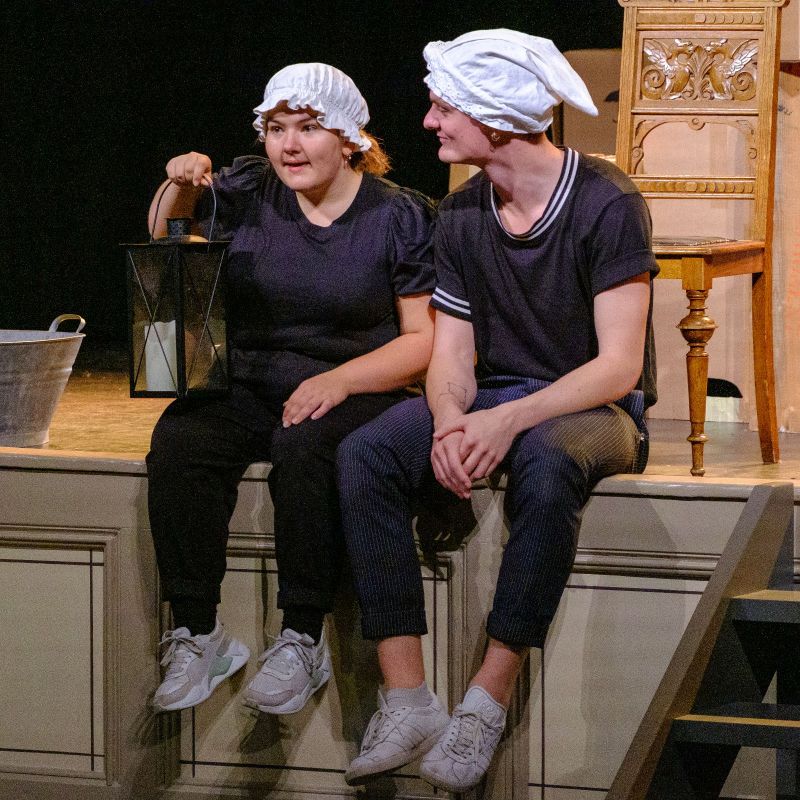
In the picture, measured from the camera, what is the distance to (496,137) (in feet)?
7.57

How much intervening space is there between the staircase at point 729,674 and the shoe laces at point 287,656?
77 centimetres

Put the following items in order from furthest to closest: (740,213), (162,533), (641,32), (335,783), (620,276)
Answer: (740,213), (641,32), (335,783), (162,533), (620,276)

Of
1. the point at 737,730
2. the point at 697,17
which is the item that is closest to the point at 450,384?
the point at 737,730

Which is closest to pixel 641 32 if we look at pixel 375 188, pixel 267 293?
pixel 375 188

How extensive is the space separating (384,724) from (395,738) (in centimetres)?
3

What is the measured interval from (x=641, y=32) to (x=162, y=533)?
1866 millimetres

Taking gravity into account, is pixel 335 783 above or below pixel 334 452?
below

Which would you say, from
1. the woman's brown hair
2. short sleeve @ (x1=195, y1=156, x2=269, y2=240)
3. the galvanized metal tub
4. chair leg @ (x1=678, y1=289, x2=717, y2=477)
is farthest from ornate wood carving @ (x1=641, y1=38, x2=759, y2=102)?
the galvanized metal tub

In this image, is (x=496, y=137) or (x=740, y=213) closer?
(x=496, y=137)

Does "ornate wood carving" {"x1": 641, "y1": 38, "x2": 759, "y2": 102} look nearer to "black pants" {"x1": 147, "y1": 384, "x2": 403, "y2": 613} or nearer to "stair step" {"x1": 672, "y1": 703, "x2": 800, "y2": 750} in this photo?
"black pants" {"x1": 147, "y1": 384, "x2": 403, "y2": 613}

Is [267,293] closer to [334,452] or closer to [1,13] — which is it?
[334,452]

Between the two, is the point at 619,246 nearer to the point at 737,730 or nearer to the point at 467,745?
the point at 467,745

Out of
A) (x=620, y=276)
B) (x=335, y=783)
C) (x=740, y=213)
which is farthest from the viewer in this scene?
(x=740, y=213)

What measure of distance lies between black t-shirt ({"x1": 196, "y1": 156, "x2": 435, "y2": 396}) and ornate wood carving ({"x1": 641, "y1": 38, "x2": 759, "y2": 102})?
1058 millimetres
